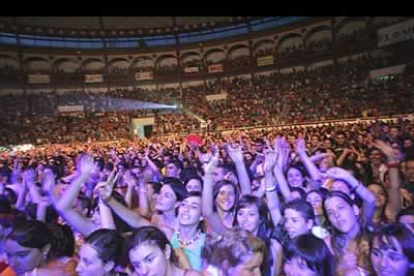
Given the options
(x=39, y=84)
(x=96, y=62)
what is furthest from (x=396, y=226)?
(x=96, y=62)

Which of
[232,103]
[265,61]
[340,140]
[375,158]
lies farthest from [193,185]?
[265,61]

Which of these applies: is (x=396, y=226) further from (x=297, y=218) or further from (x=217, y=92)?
(x=217, y=92)

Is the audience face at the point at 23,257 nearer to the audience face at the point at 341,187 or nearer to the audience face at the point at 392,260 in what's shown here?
the audience face at the point at 392,260

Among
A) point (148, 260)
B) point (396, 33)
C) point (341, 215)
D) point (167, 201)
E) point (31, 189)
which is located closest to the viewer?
point (148, 260)

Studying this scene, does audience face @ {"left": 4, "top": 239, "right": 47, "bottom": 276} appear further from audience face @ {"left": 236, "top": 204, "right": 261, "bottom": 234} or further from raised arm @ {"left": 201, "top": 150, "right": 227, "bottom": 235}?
audience face @ {"left": 236, "top": 204, "right": 261, "bottom": 234}

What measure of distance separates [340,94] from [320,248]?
80.7 feet

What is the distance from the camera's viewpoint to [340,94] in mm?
25391

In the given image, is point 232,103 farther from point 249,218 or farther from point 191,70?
point 249,218

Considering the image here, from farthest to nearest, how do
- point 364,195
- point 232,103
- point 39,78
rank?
point 39,78
point 232,103
point 364,195

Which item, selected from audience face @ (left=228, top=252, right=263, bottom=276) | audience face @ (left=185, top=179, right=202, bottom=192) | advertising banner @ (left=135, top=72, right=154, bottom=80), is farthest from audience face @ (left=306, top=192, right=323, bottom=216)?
advertising banner @ (left=135, top=72, right=154, bottom=80)

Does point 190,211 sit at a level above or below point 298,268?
above

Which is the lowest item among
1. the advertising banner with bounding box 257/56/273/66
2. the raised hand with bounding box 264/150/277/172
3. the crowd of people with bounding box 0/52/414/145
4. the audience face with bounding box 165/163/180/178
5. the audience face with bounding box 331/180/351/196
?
the audience face with bounding box 331/180/351/196

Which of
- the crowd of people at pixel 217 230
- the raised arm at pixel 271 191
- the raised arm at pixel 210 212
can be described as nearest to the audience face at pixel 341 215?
the crowd of people at pixel 217 230

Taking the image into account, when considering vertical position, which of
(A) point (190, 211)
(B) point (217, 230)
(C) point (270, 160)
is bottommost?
(B) point (217, 230)
